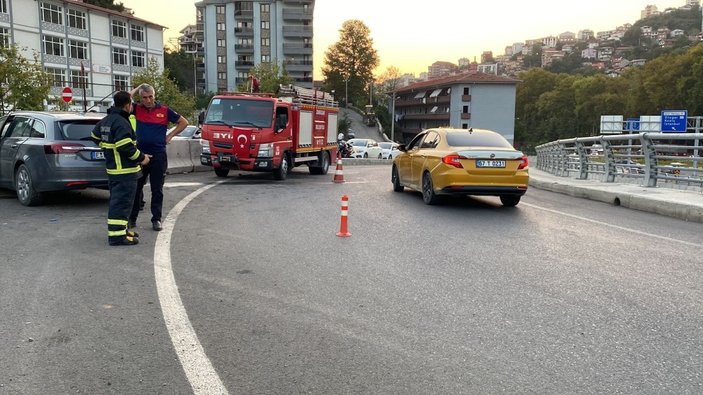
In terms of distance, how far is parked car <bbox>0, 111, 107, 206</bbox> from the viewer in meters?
9.66

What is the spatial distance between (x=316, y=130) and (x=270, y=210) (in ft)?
32.6

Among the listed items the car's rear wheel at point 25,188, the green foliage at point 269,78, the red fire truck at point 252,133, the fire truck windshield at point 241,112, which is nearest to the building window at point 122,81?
the green foliage at point 269,78

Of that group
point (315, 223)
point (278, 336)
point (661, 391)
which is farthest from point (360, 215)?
point (661, 391)

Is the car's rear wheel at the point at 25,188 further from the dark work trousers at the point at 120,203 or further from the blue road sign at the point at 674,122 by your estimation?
the blue road sign at the point at 674,122

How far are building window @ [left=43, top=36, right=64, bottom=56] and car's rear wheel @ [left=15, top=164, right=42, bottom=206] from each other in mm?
57473

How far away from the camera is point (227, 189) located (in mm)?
13945

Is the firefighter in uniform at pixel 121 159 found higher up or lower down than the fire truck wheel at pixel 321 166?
higher up

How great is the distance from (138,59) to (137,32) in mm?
3233

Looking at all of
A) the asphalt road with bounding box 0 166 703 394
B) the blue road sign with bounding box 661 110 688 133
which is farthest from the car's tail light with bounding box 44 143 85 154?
the blue road sign with bounding box 661 110 688 133

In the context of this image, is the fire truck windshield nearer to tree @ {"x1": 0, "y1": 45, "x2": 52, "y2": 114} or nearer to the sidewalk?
the sidewalk

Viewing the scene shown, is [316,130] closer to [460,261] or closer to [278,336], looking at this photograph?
[460,261]

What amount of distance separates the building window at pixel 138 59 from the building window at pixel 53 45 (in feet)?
36.3

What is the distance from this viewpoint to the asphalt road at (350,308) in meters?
3.56

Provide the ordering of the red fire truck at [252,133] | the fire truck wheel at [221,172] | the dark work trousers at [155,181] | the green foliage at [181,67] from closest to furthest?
the dark work trousers at [155,181] → the red fire truck at [252,133] → the fire truck wheel at [221,172] → the green foliage at [181,67]
